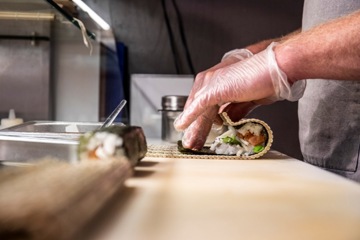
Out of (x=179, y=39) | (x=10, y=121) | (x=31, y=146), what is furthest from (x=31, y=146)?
(x=179, y=39)

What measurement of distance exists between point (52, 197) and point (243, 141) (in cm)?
86

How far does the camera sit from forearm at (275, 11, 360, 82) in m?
0.89

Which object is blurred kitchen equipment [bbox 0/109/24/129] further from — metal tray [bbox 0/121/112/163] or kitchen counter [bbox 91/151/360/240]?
kitchen counter [bbox 91/151/360/240]

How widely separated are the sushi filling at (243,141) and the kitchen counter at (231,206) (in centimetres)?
25

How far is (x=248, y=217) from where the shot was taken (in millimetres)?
518

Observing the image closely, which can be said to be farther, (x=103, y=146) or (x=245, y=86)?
(x=245, y=86)

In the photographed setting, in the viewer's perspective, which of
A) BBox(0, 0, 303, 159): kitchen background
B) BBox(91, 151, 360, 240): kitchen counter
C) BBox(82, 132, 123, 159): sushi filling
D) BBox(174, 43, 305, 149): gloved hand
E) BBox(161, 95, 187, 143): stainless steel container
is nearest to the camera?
BBox(91, 151, 360, 240): kitchen counter

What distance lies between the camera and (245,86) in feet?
3.39

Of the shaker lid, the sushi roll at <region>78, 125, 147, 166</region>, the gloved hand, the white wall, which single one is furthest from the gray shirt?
the white wall

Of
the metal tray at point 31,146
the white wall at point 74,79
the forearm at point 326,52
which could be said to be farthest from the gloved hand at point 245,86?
the white wall at point 74,79

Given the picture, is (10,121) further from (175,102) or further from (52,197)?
(52,197)

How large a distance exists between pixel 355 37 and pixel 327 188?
1.12 ft

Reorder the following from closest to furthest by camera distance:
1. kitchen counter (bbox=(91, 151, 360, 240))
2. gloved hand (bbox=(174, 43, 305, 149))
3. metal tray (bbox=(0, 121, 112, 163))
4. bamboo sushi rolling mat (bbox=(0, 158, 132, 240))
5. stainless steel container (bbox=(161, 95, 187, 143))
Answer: bamboo sushi rolling mat (bbox=(0, 158, 132, 240)) < kitchen counter (bbox=(91, 151, 360, 240)) < metal tray (bbox=(0, 121, 112, 163)) < gloved hand (bbox=(174, 43, 305, 149)) < stainless steel container (bbox=(161, 95, 187, 143))

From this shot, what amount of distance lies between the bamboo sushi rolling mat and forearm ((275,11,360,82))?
55 centimetres
